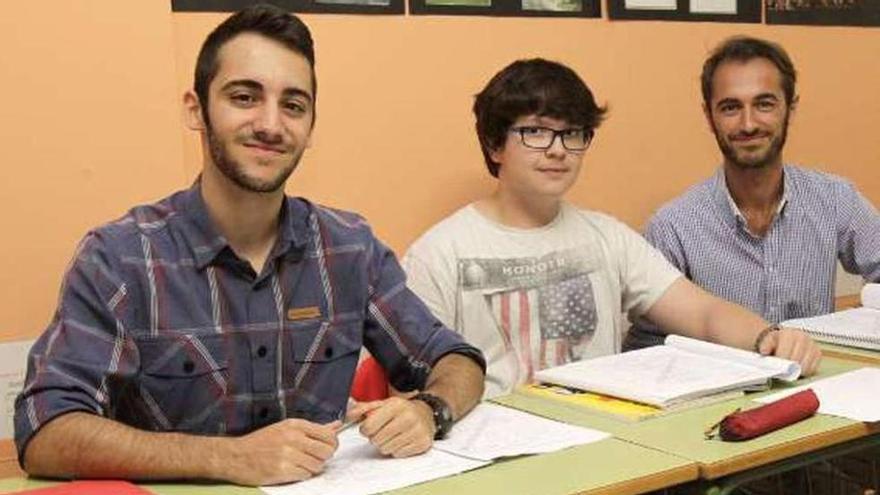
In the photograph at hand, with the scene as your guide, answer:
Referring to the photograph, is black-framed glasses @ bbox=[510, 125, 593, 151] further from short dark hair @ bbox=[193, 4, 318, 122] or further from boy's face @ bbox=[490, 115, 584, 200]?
short dark hair @ bbox=[193, 4, 318, 122]

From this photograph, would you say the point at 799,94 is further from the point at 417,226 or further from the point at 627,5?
the point at 417,226

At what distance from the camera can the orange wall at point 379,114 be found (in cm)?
219

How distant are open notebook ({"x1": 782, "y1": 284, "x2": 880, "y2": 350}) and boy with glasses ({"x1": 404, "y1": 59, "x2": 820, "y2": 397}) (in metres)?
0.24

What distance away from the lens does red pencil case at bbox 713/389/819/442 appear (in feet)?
5.46

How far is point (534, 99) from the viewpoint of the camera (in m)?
Answer: 2.46

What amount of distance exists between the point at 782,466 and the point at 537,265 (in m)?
0.91

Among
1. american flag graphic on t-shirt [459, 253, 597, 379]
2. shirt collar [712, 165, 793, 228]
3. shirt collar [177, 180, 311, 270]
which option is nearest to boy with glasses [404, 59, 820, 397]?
american flag graphic on t-shirt [459, 253, 597, 379]

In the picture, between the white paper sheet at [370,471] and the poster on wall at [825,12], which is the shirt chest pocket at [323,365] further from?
the poster on wall at [825,12]

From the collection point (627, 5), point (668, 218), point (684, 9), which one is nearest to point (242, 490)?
point (668, 218)

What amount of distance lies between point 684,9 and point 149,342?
2173mm

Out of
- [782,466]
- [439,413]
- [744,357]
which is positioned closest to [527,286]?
[744,357]

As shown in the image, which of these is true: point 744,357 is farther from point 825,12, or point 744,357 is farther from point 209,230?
point 825,12

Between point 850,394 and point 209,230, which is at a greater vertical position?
point 209,230

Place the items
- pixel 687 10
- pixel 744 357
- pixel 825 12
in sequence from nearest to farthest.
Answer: pixel 744 357
pixel 687 10
pixel 825 12
